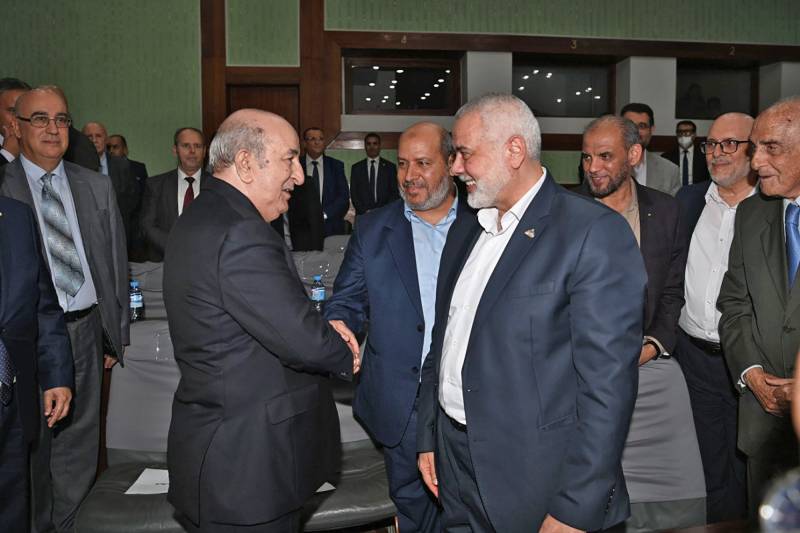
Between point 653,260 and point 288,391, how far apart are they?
5.40 ft

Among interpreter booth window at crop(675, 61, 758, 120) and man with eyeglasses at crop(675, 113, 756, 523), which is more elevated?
interpreter booth window at crop(675, 61, 758, 120)

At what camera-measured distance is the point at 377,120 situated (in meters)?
9.16

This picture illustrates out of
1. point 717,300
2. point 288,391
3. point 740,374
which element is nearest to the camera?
point 288,391

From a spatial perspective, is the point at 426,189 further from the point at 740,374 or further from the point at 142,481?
the point at 142,481

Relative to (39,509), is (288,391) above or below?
above

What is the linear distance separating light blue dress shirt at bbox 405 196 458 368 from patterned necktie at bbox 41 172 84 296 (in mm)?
1506

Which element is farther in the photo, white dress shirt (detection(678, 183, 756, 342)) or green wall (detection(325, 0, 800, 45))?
green wall (detection(325, 0, 800, 45))

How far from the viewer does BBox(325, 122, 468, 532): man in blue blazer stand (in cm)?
232

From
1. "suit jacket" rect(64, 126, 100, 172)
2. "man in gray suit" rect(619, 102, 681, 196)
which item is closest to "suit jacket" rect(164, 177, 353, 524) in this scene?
"suit jacket" rect(64, 126, 100, 172)

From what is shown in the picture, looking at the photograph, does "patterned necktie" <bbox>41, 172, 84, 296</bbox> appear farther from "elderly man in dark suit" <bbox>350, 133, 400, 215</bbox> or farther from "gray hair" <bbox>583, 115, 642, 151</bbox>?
"elderly man in dark suit" <bbox>350, 133, 400, 215</bbox>

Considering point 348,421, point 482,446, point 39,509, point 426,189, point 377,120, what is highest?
point 377,120

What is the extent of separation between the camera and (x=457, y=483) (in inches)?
72.7

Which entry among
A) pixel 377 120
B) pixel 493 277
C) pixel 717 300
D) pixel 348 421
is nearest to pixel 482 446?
pixel 493 277

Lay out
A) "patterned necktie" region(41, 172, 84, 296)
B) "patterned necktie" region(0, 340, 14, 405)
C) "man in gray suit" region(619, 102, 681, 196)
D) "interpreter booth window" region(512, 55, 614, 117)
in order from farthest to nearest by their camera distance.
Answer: "interpreter booth window" region(512, 55, 614, 117)
"man in gray suit" region(619, 102, 681, 196)
"patterned necktie" region(41, 172, 84, 296)
"patterned necktie" region(0, 340, 14, 405)
